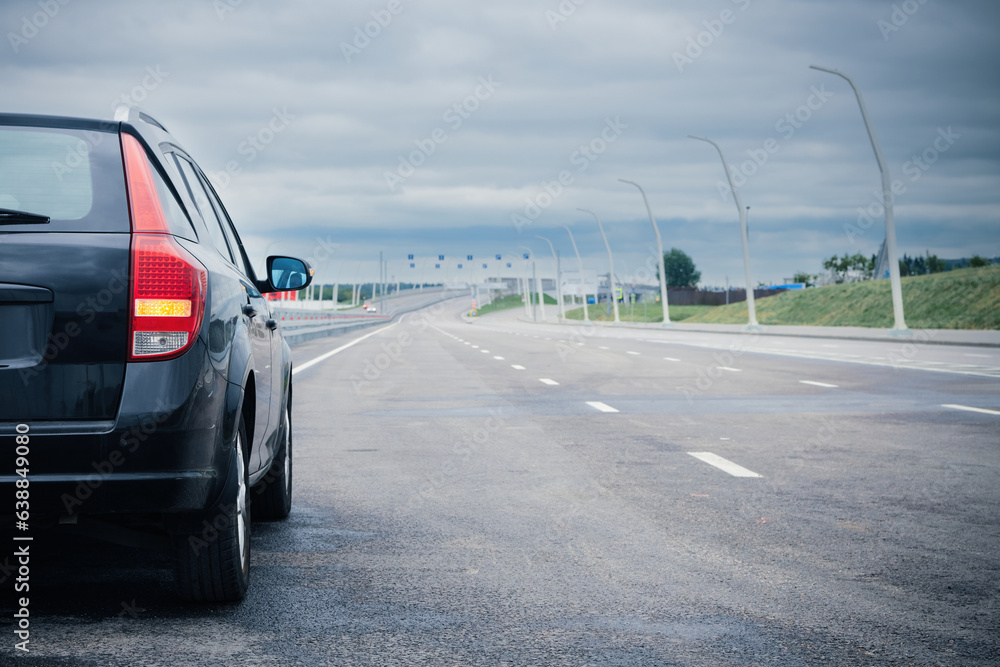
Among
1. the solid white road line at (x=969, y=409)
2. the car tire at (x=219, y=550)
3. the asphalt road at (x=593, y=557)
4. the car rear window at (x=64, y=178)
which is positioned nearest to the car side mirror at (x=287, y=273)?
the asphalt road at (x=593, y=557)

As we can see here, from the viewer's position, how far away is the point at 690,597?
189 inches

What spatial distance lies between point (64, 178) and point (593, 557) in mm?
2896

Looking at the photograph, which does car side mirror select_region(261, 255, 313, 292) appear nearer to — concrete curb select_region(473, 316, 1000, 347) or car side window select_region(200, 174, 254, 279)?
car side window select_region(200, 174, 254, 279)

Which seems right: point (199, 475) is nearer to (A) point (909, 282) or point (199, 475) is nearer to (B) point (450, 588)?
(B) point (450, 588)

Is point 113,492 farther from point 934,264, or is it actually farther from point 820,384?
point 934,264

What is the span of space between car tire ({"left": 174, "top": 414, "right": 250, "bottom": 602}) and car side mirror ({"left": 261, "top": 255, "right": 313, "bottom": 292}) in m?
2.01

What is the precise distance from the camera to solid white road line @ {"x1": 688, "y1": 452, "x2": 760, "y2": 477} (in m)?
8.39

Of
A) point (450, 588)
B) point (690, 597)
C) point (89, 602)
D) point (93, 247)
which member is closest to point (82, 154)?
point (93, 247)

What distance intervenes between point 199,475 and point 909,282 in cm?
8490

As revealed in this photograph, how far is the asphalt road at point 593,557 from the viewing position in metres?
4.12

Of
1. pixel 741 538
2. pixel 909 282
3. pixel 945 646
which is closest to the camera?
pixel 945 646

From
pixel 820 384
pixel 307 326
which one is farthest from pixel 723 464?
pixel 307 326

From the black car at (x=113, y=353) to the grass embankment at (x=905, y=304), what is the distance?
210 feet

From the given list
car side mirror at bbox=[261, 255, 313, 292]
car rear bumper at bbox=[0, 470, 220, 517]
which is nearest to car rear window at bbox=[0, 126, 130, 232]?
car rear bumper at bbox=[0, 470, 220, 517]
